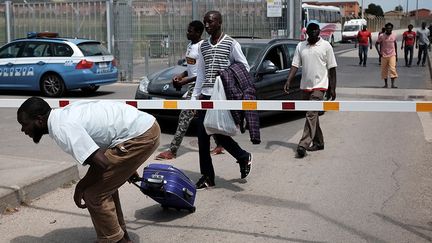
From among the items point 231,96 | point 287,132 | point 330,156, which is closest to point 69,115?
point 231,96

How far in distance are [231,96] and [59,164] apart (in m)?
2.07

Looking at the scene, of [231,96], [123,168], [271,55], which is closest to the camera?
[123,168]

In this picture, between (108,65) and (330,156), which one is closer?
(330,156)

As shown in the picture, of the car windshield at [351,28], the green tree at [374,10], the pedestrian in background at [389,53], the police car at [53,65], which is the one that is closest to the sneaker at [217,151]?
the police car at [53,65]

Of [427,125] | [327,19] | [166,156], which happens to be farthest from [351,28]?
[166,156]

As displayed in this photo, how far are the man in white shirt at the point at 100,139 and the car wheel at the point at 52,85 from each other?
10090 mm

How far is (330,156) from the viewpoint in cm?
718

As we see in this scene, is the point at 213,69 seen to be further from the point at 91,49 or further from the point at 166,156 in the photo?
the point at 91,49

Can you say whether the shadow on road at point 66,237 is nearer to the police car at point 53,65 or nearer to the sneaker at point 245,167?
the sneaker at point 245,167

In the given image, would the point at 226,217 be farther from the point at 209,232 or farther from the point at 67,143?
the point at 67,143

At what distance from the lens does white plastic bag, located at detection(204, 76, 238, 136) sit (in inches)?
212

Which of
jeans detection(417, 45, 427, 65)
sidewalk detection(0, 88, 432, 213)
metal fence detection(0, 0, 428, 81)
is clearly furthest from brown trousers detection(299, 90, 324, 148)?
jeans detection(417, 45, 427, 65)

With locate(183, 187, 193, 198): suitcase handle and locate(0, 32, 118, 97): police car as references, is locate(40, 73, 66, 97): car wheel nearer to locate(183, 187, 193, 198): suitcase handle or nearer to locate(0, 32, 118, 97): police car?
locate(0, 32, 118, 97): police car

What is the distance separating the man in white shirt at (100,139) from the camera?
3.37m
